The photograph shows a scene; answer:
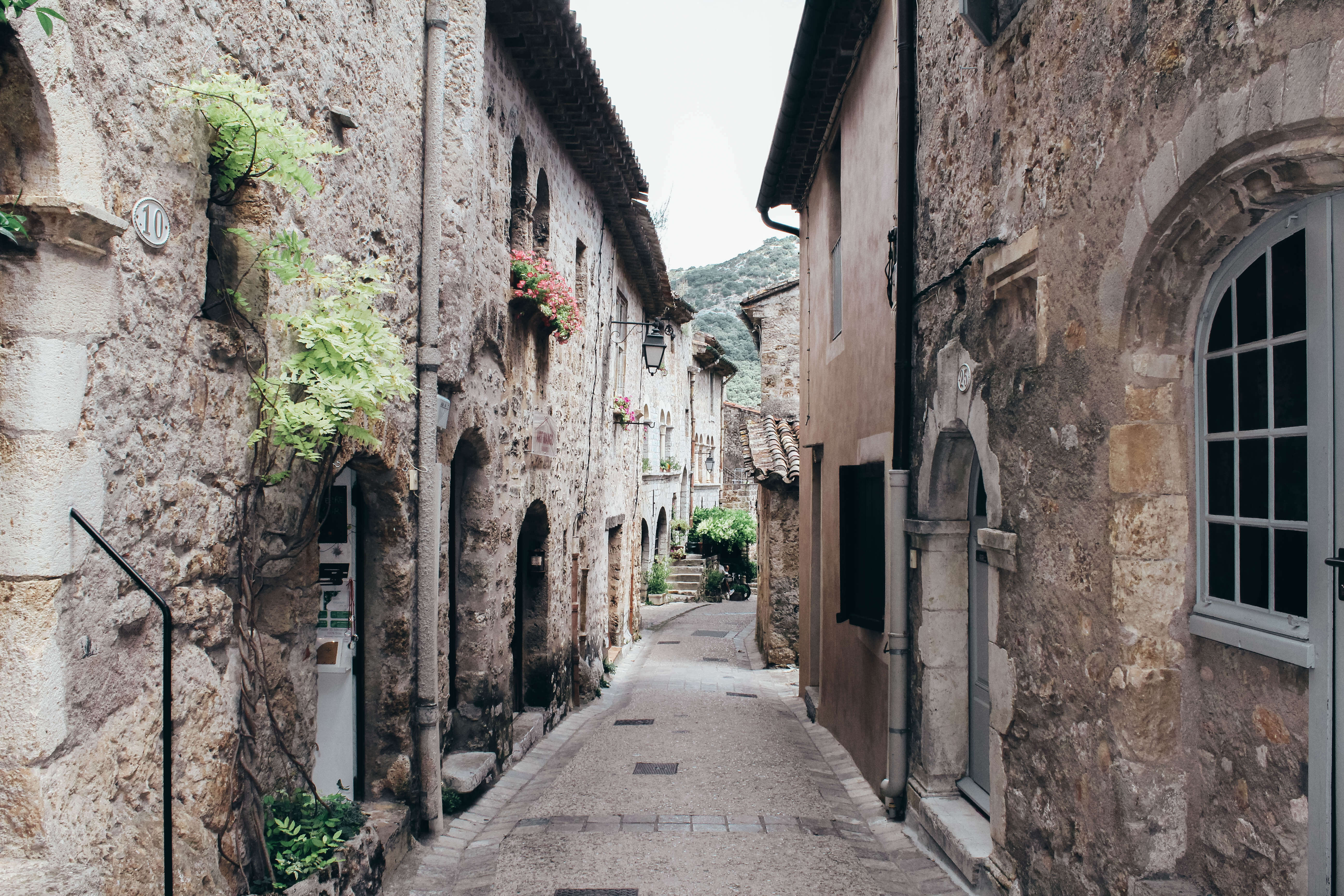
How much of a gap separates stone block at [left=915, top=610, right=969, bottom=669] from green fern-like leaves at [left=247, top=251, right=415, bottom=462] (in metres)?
3.32

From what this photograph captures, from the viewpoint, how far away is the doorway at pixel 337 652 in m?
5.01

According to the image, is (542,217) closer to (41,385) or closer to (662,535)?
(41,385)

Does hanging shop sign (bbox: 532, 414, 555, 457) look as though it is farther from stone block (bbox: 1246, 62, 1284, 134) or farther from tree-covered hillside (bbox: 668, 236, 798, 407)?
tree-covered hillside (bbox: 668, 236, 798, 407)

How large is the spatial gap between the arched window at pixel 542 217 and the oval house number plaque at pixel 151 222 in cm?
581

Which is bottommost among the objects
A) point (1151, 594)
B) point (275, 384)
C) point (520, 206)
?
point (1151, 594)

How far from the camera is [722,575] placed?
23406 mm

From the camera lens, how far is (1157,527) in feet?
9.59

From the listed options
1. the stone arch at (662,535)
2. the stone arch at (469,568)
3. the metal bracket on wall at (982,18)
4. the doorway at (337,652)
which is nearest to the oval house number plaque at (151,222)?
the doorway at (337,652)

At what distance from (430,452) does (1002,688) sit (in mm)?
3493

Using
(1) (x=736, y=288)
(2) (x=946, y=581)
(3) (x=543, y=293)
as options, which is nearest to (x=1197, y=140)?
(2) (x=946, y=581)

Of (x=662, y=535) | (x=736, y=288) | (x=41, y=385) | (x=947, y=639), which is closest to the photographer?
(x=41, y=385)

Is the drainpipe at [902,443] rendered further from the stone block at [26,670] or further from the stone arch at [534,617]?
the stone block at [26,670]

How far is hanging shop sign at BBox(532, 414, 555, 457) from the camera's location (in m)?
8.30

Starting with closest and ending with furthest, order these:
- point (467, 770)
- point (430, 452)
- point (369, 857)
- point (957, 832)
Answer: point (369, 857) < point (957, 832) < point (430, 452) < point (467, 770)
